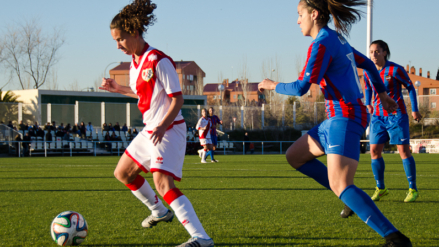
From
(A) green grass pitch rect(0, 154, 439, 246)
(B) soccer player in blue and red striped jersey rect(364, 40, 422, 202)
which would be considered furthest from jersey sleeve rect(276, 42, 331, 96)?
(B) soccer player in blue and red striped jersey rect(364, 40, 422, 202)

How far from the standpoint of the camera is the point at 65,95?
40156 millimetres

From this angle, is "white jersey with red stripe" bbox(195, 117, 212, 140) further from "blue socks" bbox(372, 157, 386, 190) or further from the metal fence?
the metal fence

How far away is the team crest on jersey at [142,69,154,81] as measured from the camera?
3.38 m

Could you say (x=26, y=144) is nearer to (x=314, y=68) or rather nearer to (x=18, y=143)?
(x=18, y=143)

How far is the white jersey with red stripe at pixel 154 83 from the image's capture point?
10.9ft

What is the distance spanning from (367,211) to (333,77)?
0.99 m

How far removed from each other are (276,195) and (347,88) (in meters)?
3.65

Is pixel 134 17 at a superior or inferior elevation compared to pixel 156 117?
superior

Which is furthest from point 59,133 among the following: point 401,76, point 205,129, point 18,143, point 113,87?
point 401,76

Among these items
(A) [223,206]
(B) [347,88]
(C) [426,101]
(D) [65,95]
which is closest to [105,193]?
(A) [223,206]

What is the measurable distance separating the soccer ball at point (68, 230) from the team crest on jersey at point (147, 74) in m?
1.37

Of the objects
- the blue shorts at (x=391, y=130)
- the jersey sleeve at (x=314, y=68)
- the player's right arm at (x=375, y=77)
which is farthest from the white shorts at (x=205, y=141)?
the jersey sleeve at (x=314, y=68)

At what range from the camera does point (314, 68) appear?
306 centimetres

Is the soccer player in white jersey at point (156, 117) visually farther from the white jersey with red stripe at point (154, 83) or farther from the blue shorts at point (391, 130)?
the blue shorts at point (391, 130)
